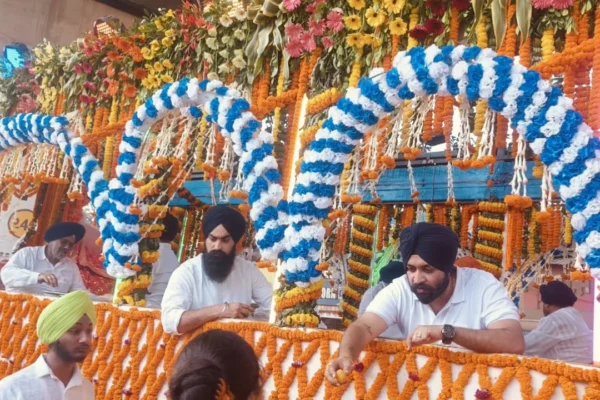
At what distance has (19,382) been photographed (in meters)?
2.37

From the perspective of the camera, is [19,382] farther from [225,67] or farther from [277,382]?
[225,67]

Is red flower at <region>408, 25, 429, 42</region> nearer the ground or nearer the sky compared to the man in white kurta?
nearer the sky

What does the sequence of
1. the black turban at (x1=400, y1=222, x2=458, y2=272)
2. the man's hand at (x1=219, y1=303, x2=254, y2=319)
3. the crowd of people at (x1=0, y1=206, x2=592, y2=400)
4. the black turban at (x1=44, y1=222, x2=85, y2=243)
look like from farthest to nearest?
the black turban at (x1=44, y1=222, x2=85, y2=243), the man's hand at (x1=219, y1=303, x2=254, y2=319), the black turban at (x1=400, y1=222, x2=458, y2=272), the crowd of people at (x1=0, y1=206, x2=592, y2=400)

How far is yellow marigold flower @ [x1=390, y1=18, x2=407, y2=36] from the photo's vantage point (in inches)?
151

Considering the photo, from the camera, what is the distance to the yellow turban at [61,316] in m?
2.59

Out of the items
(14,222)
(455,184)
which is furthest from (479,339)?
(14,222)

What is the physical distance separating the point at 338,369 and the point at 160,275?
304 centimetres

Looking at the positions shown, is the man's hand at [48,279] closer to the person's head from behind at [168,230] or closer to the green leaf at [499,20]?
the person's head from behind at [168,230]

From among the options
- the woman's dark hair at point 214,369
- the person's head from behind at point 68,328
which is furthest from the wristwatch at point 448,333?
the person's head from behind at point 68,328

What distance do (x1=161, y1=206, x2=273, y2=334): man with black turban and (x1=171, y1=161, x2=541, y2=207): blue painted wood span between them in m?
2.13

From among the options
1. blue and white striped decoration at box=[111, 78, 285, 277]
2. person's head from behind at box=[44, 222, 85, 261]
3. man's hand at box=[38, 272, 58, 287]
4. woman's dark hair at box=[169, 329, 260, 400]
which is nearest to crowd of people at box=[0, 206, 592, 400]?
woman's dark hair at box=[169, 329, 260, 400]

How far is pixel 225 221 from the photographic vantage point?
3.92 meters

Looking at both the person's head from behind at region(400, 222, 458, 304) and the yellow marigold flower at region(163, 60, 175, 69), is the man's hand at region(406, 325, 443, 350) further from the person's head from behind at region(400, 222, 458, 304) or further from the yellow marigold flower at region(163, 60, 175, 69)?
the yellow marigold flower at region(163, 60, 175, 69)

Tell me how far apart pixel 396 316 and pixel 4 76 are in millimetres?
6267
